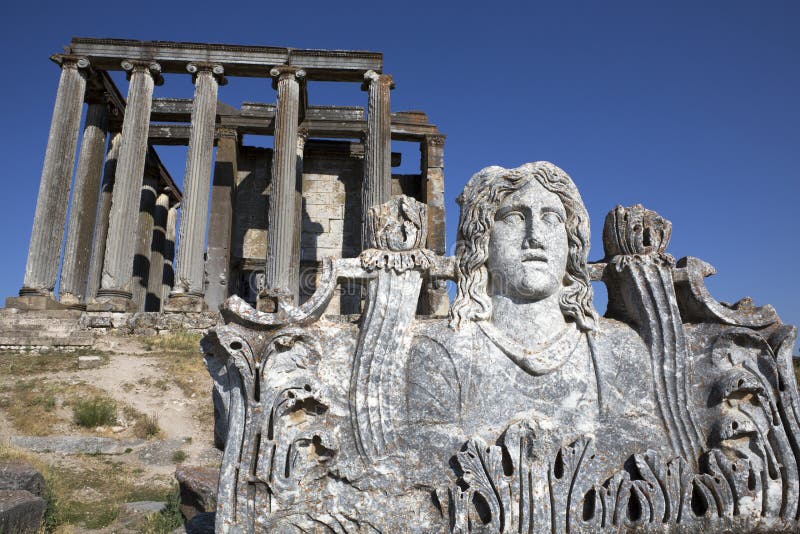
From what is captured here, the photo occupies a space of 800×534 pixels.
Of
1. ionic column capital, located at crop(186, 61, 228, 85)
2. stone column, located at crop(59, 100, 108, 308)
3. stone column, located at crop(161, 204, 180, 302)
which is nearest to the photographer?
stone column, located at crop(59, 100, 108, 308)

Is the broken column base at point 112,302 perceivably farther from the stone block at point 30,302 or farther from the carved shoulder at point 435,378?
the carved shoulder at point 435,378

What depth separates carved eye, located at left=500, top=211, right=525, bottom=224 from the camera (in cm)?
376

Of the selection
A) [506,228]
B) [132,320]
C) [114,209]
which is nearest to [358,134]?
[114,209]

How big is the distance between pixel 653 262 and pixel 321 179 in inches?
806

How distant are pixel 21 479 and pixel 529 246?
4.75 m

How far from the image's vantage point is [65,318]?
15.1m

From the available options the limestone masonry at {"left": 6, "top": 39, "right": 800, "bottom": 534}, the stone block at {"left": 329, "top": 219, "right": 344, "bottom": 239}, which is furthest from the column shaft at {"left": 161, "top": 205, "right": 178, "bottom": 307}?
the limestone masonry at {"left": 6, "top": 39, "right": 800, "bottom": 534}

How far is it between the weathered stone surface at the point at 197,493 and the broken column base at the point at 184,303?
11.2 metres

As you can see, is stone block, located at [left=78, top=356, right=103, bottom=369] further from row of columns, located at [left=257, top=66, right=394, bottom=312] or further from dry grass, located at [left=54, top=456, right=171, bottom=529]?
row of columns, located at [left=257, top=66, right=394, bottom=312]

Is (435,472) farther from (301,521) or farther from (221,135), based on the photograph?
(221,135)

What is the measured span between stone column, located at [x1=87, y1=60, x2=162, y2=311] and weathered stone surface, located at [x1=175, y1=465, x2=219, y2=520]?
39.3ft

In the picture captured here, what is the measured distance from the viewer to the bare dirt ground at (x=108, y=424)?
6.02 metres

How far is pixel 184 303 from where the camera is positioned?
1614cm

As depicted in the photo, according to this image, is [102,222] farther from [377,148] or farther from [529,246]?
[529,246]
